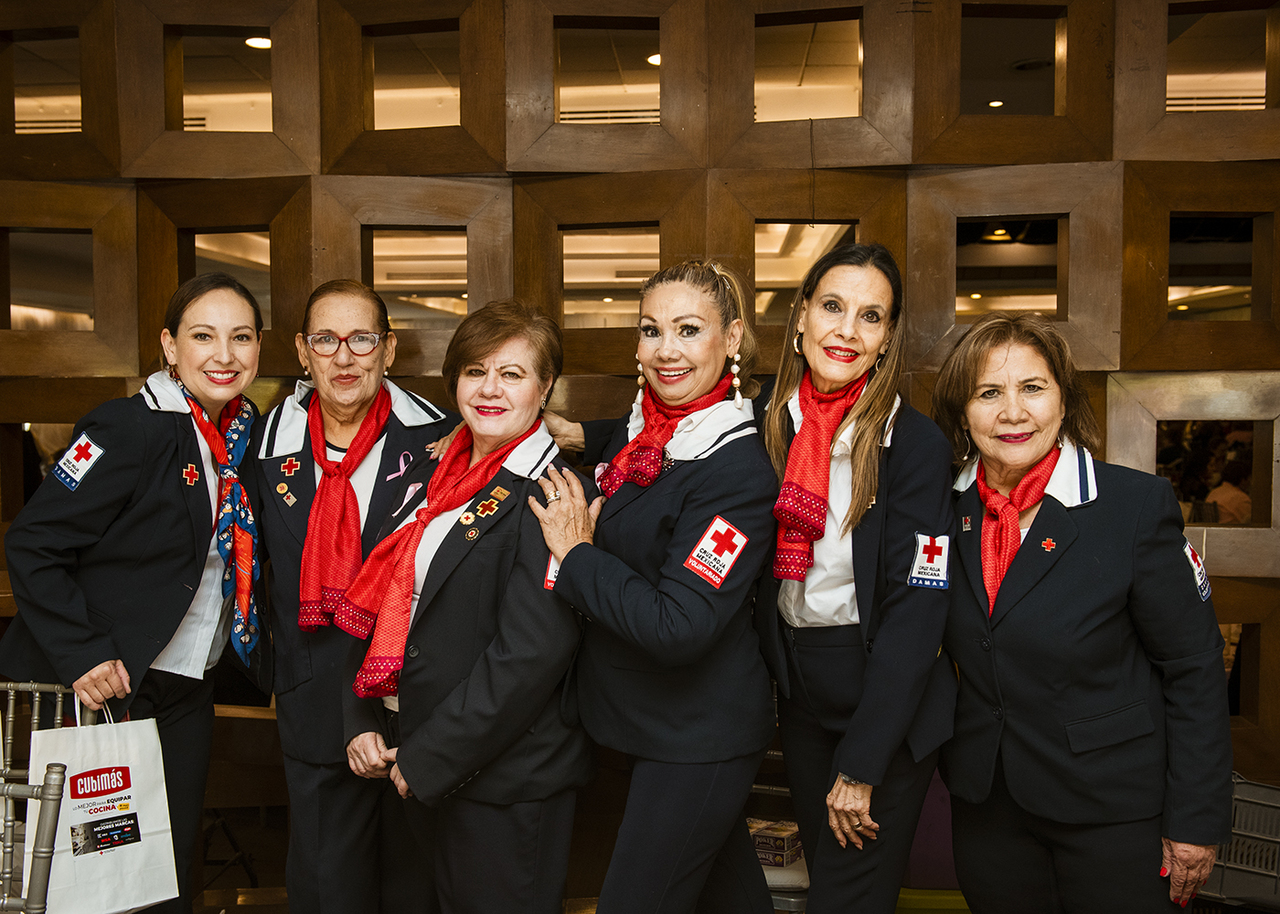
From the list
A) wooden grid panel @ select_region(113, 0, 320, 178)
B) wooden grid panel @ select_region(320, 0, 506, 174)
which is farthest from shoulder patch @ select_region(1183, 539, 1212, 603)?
wooden grid panel @ select_region(113, 0, 320, 178)

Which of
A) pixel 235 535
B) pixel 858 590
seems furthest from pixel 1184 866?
pixel 235 535

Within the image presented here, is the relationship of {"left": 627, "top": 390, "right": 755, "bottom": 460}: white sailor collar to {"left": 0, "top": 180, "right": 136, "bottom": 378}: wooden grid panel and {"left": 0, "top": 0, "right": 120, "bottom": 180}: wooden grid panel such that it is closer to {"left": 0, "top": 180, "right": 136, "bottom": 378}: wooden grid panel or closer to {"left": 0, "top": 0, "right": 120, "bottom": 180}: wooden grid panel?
{"left": 0, "top": 180, "right": 136, "bottom": 378}: wooden grid panel

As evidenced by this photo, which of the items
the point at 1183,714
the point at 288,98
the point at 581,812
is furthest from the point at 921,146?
the point at 581,812

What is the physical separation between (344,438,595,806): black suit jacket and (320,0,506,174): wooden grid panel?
1.30 meters

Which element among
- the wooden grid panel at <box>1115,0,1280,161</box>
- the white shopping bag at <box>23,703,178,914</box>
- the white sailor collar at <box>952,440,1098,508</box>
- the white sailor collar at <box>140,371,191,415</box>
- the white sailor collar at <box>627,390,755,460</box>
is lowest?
the white shopping bag at <box>23,703,178,914</box>

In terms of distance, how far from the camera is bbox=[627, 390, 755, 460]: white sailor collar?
73.9 inches

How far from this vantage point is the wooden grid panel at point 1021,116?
104 inches

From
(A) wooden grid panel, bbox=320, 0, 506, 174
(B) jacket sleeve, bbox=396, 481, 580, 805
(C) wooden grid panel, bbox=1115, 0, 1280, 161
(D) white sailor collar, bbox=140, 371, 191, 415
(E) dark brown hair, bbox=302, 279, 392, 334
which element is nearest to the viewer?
(B) jacket sleeve, bbox=396, 481, 580, 805

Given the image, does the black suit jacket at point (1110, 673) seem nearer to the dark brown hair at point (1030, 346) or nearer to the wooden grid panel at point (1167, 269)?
the dark brown hair at point (1030, 346)

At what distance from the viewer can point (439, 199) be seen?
9.16 feet

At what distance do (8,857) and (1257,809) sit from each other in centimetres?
291

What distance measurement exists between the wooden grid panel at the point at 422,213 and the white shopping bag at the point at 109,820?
4.20 feet

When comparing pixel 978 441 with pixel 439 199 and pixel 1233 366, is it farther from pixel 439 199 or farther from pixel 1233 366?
pixel 439 199

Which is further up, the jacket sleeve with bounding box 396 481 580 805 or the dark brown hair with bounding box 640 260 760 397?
the dark brown hair with bounding box 640 260 760 397
